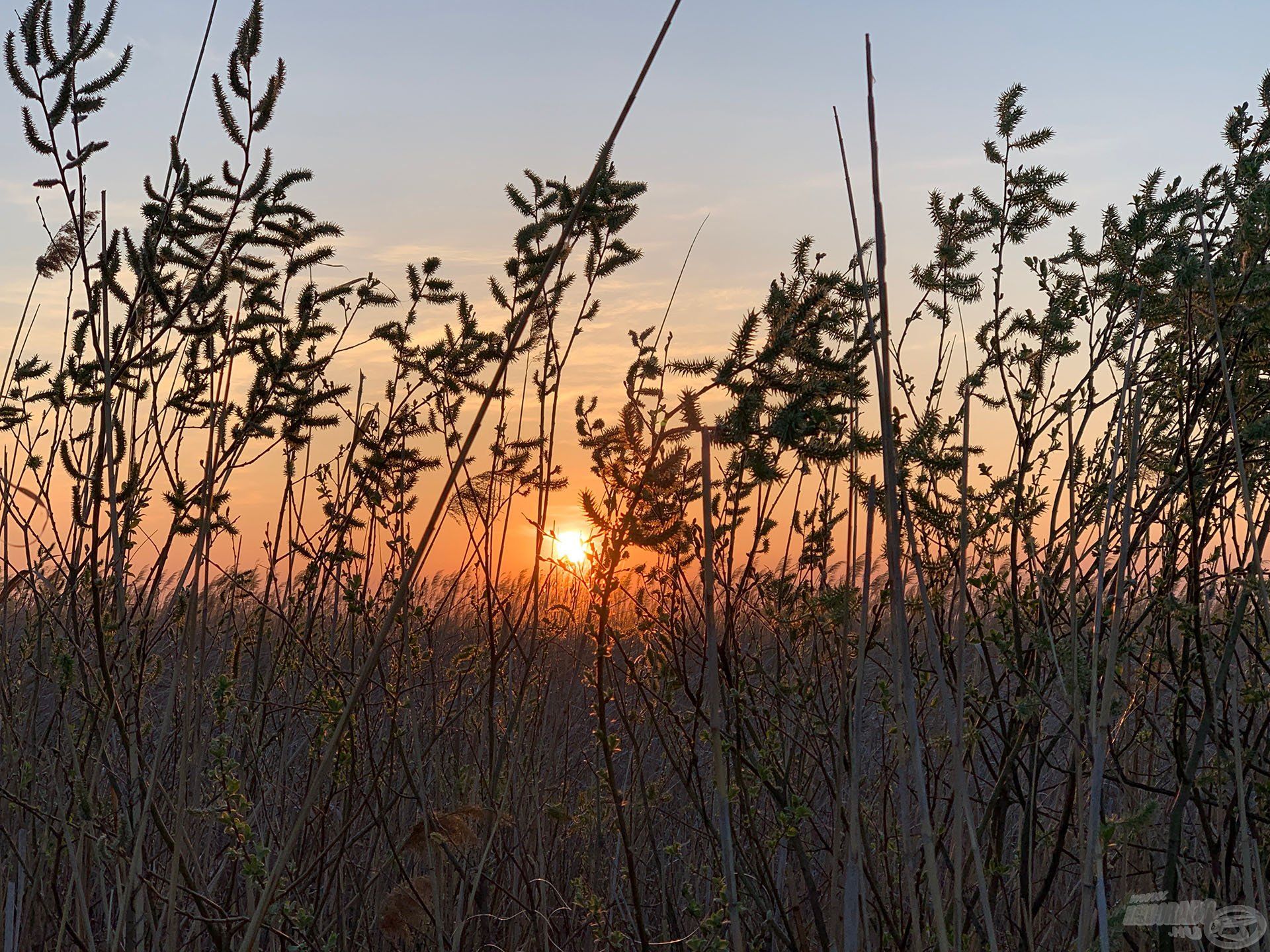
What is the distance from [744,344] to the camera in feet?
5.51

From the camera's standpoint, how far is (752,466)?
1690mm

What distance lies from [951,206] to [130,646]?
197 cm

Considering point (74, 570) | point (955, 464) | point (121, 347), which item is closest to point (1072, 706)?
point (955, 464)

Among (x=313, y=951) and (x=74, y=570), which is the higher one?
(x=74, y=570)

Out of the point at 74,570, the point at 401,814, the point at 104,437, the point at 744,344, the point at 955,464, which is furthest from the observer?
the point at 401,814

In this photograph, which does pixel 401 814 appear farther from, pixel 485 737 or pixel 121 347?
pixel 121 347

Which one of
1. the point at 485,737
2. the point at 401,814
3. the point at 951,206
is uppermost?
the point at 951,206

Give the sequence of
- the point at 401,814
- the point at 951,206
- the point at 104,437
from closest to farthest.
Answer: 1. the point at 104,437
2. the point at 951,206
3. the point at 401,814

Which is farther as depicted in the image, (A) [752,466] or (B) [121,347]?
(B) [121,347]

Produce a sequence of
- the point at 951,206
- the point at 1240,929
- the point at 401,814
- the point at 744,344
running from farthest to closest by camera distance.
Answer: the point at 401,814
the point at 951,206
the point at 1240,929
the point at 744,344

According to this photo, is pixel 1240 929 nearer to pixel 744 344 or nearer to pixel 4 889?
pixel 744 344

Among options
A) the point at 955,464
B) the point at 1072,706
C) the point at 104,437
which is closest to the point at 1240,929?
the point at 1072,706

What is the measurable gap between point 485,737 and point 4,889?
1.24 m

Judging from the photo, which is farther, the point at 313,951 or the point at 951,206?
the point at 951,206
